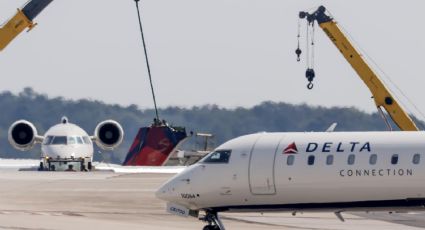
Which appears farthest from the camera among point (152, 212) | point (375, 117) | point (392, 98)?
point (375, 117)

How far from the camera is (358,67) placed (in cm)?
6706

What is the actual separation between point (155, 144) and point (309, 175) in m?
48.6

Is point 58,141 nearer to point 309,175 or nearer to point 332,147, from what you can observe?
point 309,175

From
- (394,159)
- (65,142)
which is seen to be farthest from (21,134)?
(394,159)

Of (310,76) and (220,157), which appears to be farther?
(310,76)

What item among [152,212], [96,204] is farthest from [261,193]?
[96,204]

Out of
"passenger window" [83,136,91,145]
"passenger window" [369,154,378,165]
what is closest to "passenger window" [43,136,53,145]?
"passenger window" [83,136,91,145]

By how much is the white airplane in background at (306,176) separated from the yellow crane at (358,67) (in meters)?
33.6

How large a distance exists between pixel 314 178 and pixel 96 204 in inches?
772

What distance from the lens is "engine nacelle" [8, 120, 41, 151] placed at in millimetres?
76062

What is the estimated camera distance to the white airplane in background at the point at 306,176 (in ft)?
97.0

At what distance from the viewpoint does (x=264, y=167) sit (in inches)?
1222

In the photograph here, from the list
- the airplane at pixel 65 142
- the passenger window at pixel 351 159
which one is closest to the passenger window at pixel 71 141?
the airplane at pixel 65 142

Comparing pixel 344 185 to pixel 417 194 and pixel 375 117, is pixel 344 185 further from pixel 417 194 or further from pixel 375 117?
pixel 375 117
